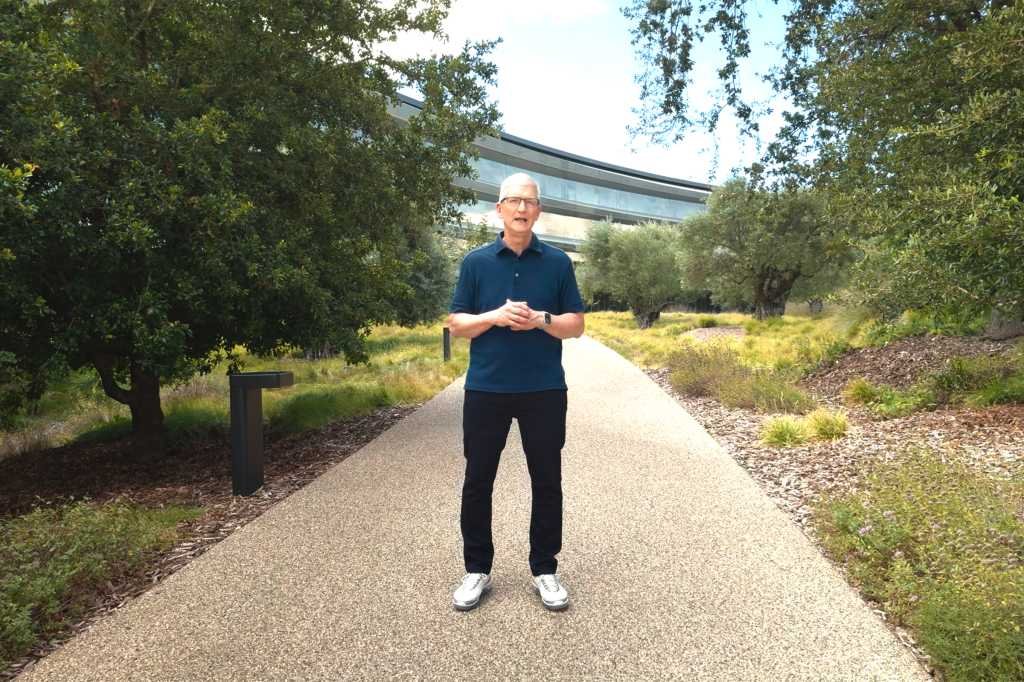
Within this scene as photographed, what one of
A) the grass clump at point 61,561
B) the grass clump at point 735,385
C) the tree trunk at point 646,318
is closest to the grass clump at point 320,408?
the grass clump at point 61,561

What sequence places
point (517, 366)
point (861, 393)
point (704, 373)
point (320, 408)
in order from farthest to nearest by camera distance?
point (704, 373) → point (320, 408) → point (861, 393) → point (517, 366)

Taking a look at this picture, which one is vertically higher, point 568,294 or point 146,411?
point 568,294

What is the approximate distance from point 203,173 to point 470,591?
512 cm

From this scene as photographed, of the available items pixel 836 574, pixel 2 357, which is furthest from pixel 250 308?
pixel 836 574

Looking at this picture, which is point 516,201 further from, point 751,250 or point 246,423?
point 751,250

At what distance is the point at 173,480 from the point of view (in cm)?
753

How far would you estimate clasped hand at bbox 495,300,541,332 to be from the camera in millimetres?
3131

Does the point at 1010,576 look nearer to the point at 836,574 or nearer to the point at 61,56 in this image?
the point at 836,574

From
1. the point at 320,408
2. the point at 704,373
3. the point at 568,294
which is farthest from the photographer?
the point at 704,373

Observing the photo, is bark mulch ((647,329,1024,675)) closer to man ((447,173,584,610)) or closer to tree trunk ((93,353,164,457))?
man ((447,173,584,610))

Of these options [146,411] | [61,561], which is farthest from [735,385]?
[61,561]

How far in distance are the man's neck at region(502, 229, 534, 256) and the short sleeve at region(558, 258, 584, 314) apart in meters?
0.24

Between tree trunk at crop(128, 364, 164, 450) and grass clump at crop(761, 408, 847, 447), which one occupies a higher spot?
grass clump at crop(761, 408, 847, 447)

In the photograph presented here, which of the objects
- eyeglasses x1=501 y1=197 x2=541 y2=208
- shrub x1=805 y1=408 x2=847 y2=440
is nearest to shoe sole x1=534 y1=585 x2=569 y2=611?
eyeglasses x1=501 y1=197 x2=541 y2=208
